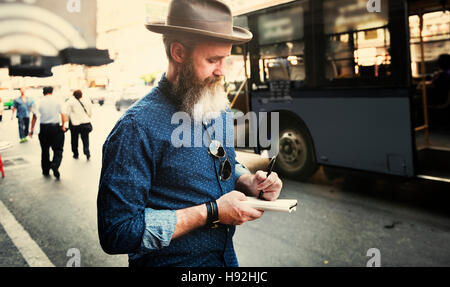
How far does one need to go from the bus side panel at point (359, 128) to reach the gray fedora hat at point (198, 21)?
10.4 feet

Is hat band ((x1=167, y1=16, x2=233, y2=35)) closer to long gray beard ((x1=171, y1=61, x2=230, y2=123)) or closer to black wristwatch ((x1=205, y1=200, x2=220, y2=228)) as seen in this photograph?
long gray beard ((x1=171, y1=61, x2=230, y2=123))

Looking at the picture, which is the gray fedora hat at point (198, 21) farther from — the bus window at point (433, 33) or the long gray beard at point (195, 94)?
the bus window at point (433, 33)

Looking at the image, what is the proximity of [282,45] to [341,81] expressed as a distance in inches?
33.4

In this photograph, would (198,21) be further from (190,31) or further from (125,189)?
(125,189)

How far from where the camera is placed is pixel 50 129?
246cm

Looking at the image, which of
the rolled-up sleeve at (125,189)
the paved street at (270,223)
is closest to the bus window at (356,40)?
the paved street at (270,223)

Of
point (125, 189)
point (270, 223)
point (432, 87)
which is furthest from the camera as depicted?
point (432, 87)

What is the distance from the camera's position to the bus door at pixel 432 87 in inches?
195
